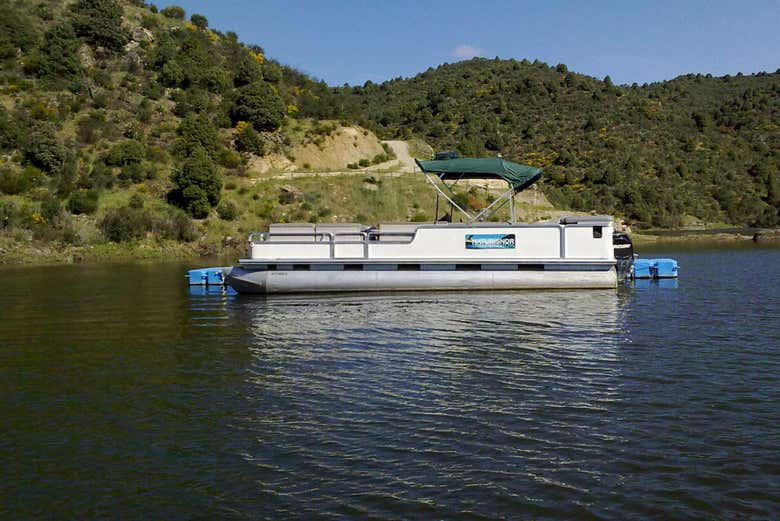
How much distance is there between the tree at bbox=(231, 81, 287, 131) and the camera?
2830 inches

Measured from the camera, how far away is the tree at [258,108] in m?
71.9

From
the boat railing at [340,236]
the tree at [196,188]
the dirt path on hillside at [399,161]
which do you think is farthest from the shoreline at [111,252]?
the dirt path on hillside at [399,161]

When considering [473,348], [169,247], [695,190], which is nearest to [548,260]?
[473,348]

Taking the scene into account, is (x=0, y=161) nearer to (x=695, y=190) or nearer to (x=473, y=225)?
(x=473, y=225)

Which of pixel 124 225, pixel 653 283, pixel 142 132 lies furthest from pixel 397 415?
pixel 142 132

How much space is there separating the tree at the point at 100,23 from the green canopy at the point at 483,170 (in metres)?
66.8

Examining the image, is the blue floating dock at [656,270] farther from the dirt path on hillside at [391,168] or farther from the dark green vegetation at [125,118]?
the dirt path on hillside at [391,168]

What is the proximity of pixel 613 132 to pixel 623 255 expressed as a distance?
91587mm

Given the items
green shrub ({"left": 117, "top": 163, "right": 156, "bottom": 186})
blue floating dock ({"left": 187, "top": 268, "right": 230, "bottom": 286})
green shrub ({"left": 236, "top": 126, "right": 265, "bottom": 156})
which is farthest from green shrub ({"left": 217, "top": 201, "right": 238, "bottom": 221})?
blue floating dock ({"left": 187, "top": 268, "right": 230, "bottom": 286})

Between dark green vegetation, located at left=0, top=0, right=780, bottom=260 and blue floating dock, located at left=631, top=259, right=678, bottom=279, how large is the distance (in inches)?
1297

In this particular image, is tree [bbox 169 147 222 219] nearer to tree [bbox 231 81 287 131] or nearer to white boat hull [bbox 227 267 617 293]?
tree [bbox 231 81 287 131]

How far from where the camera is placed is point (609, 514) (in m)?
7.19

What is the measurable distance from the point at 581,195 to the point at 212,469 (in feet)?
300

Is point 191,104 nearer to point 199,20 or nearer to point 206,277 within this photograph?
point 199,20
